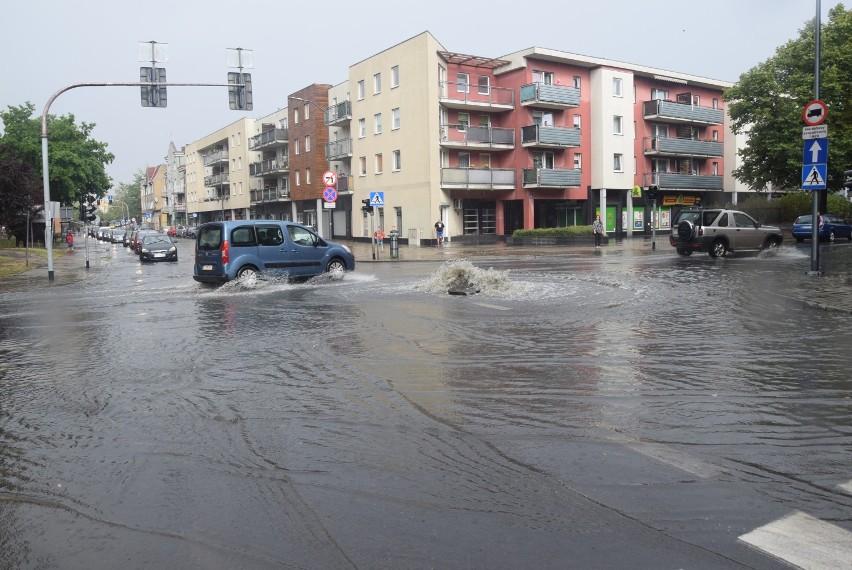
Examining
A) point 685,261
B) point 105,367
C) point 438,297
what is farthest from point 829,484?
point 685,261

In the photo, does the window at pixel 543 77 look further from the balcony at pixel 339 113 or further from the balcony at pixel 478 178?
the balcony at pixel 339 113

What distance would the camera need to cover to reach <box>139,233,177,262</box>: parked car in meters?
37.0

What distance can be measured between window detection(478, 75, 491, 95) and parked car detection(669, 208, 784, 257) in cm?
2399

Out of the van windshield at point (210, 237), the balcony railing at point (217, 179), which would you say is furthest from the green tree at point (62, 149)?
the van windshield at point (210, 237)

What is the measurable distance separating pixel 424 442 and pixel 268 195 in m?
70.7

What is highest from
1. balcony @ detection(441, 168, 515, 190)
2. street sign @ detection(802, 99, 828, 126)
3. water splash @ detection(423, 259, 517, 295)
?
balcony @ detection(441, 168, 515, 190)

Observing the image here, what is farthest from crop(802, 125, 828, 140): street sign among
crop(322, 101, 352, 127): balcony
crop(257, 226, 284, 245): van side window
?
crop(322, 101, 352, 127): balcony

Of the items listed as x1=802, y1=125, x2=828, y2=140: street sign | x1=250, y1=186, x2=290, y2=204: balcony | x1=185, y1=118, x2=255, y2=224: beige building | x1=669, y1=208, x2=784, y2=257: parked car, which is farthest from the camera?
x1=185, y1=118, x2=255, y2=224: beige building

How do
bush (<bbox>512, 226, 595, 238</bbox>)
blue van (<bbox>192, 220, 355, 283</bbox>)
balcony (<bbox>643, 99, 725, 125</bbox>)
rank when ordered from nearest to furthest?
blue van (<bbox>192, 220, 355, 283</bbox>) < bush (<bbox>512, 226, 595, 238</bbox>) < balcony (<bbox>643, 99, 725, 125</bbox>)

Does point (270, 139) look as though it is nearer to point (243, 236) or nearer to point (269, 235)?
point (269, 235)

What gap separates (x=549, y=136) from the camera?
49125mm

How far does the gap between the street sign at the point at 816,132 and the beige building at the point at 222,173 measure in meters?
71.2

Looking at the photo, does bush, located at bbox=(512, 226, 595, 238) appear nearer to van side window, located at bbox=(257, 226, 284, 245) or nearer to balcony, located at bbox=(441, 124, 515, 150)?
balcony, located at bbox=(441, 124, 515, 150)

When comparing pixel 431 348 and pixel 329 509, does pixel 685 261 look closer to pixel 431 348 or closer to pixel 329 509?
pixel 431 348
